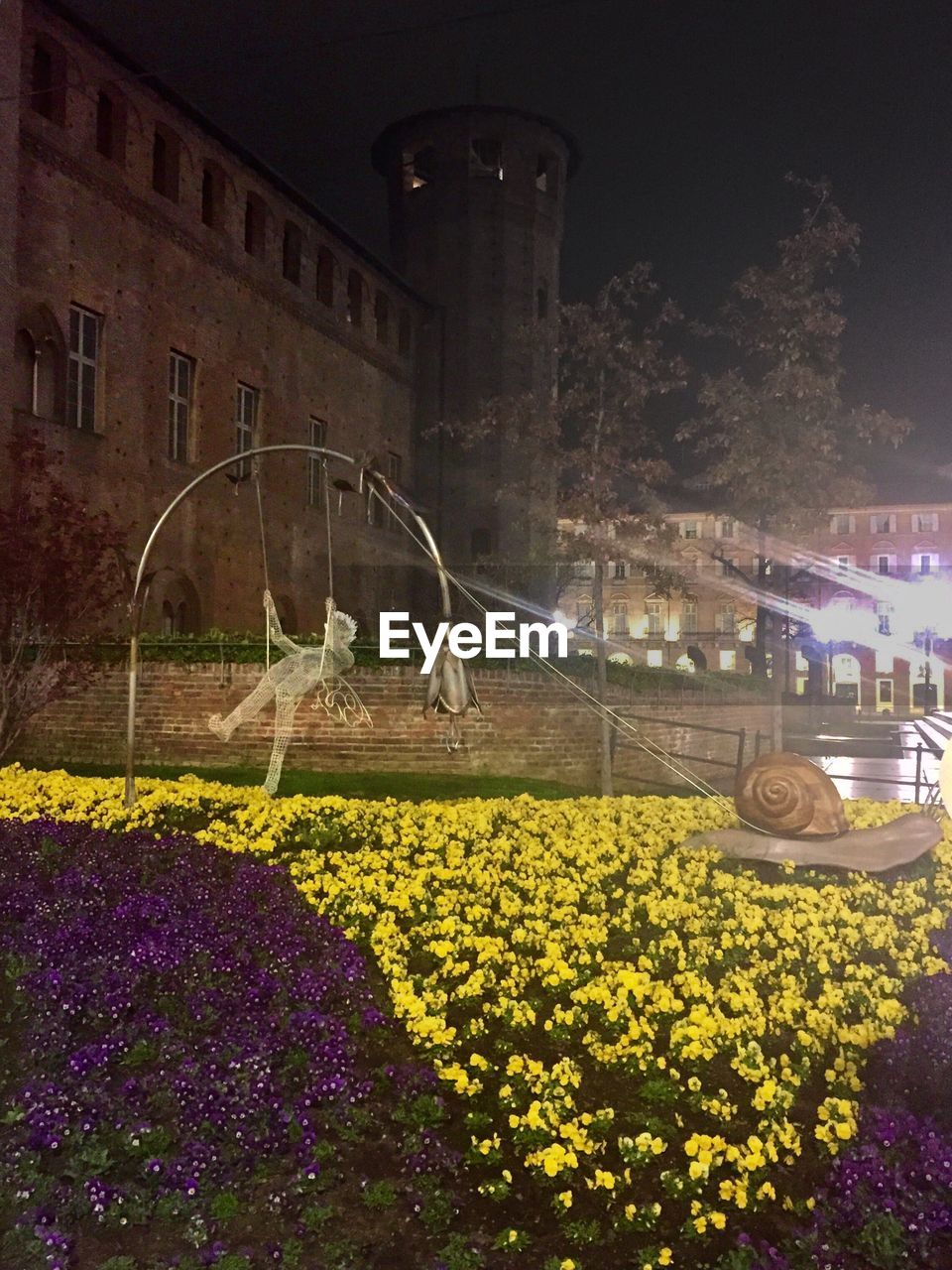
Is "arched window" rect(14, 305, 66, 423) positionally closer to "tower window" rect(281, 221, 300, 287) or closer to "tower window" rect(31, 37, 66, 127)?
"tower window" rect(31, 37, 66, 127)

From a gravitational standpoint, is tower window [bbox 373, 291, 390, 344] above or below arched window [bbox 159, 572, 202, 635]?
above

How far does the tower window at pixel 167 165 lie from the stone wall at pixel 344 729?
15165 millimetres

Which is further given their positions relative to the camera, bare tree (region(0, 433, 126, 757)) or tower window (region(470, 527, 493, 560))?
tower window (region(470, 527, 493, 560))

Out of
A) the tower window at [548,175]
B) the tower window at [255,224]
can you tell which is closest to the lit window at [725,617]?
the tower window at [548,175]

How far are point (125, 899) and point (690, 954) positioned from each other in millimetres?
4759

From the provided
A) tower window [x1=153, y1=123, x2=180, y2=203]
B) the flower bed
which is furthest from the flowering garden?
tower window [x1=153, y1=123, x2=180, y2=203]

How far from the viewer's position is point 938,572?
75812 millimetres

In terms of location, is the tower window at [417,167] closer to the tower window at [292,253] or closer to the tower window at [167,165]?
the tower window at [292,253]

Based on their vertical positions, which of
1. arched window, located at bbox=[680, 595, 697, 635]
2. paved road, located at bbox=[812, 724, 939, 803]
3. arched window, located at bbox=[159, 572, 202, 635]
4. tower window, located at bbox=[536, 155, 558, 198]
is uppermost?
tower window, located at bbox=[536, 155, 558, 198]

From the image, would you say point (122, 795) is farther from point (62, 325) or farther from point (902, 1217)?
point (62, 325)

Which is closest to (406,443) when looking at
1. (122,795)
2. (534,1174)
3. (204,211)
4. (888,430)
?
(204,211)

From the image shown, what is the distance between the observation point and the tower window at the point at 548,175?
43.0 m

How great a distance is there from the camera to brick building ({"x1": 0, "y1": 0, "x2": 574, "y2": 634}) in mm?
23906

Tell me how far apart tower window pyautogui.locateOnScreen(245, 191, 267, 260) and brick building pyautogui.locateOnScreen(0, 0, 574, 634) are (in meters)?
0.06
